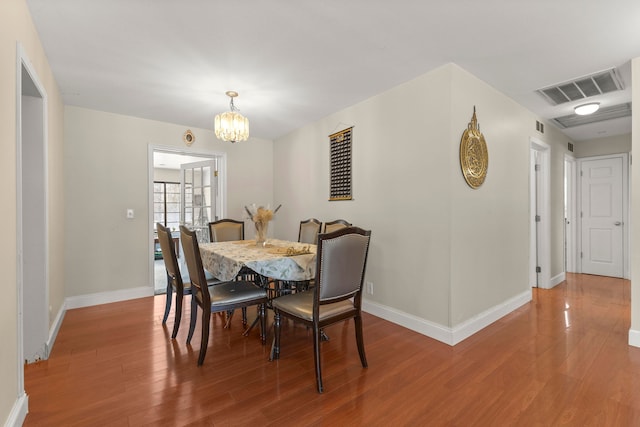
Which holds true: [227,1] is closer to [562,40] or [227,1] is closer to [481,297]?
[562,40]

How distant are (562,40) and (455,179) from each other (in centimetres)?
120

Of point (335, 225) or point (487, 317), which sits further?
point (335, 225)

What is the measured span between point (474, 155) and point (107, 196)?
4194 mm

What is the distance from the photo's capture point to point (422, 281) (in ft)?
8.87

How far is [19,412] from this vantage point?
150 cm

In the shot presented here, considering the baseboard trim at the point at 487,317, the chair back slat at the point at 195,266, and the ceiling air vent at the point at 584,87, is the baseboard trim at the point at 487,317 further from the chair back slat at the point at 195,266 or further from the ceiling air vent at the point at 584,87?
the ceiling air vent at the point at 584,87

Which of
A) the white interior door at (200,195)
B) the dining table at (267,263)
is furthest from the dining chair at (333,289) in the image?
the white interior door at (200,195)

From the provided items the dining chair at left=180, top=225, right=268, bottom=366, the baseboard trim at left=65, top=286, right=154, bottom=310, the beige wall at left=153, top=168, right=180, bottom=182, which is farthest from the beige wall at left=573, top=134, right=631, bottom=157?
the beige wall at left=153, top=168, right=180, bottom=182

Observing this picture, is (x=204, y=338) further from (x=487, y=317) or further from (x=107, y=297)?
(x=487, y=317)

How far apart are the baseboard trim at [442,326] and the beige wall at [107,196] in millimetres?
3051

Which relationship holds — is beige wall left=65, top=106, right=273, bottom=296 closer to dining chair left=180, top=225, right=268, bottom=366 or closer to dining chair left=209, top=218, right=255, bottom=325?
dining chair left=209, top=218, right=255, bottom=325

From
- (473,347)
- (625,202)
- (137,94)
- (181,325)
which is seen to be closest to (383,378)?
(473,347)

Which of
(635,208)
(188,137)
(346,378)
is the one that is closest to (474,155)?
(635,208)

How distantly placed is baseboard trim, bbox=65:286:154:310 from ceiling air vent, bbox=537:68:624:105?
5.18m
